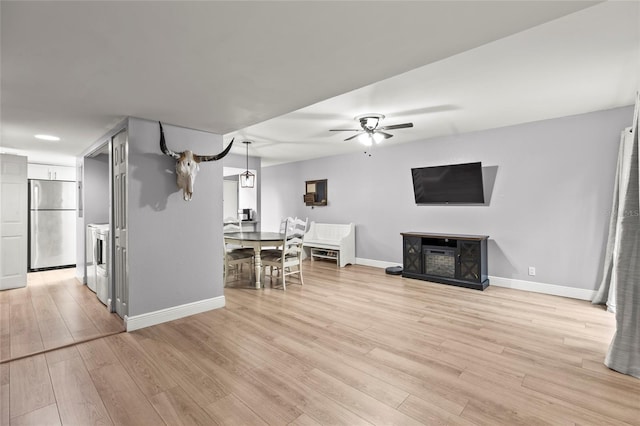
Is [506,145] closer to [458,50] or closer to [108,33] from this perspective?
[458,50]

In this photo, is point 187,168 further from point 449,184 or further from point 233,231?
point 449,184

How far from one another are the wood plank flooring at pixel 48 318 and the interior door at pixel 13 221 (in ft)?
0.88

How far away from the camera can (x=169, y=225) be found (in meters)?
3.39

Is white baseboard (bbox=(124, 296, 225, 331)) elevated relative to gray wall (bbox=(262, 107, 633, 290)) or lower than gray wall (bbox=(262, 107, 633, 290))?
lower

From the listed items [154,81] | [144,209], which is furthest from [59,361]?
[154,81]

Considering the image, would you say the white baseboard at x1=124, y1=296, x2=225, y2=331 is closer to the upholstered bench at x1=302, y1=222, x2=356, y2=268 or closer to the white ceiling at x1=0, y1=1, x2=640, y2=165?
the white ceiling at x1=0, y1=1, x2=640, y2=165

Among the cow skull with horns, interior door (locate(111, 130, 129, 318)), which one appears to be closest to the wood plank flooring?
interior door (locate(111, 130, 129, 318))

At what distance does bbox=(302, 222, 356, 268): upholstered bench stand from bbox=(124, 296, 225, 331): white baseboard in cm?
256

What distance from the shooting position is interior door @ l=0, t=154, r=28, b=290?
4.67m

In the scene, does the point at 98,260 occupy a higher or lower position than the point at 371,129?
lower

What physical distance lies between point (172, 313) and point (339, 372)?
6.90 ft

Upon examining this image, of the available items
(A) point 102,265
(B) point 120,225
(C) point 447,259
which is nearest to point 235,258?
(A) point 102,265

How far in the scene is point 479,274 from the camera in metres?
4.55

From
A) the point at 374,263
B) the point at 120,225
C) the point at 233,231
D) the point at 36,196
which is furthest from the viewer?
the point at 374,263
